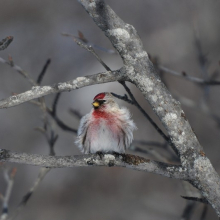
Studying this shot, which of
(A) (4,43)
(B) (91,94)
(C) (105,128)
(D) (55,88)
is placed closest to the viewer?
(D) (55,88)

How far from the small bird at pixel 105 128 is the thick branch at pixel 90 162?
0.56 m

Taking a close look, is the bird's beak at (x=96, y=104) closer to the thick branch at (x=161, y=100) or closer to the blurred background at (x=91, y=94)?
the thick branch at (x=161, y=100)

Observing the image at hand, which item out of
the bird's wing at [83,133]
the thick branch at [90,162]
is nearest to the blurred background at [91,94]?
the bird's wing at [83,133]

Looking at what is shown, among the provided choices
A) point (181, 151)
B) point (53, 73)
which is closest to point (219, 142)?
point (53, 73)

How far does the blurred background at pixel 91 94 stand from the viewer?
239 inches

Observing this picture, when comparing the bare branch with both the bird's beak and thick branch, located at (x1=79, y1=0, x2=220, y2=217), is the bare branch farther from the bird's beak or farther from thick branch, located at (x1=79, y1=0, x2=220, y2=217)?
the bird's beak

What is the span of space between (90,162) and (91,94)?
18.8ft

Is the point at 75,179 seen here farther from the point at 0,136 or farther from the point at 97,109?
the point at 97,109

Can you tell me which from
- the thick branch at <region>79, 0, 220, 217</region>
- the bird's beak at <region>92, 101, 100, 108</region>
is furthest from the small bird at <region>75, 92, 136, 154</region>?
the thick branch at <region>79, 0, 220, 217</region>

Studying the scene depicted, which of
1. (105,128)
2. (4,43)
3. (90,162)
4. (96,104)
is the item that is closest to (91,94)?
(96,104)

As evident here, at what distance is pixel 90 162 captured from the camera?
1.71 meters

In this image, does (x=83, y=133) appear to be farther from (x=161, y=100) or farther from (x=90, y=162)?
(x=161, y=100)

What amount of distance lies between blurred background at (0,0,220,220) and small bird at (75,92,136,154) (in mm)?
2605

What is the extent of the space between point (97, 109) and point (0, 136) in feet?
15.7
